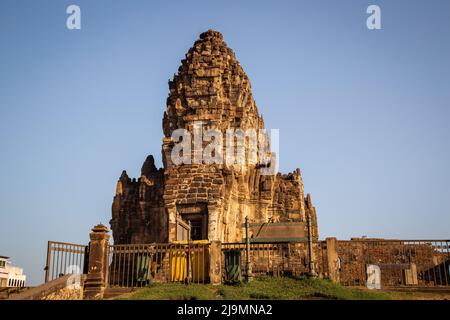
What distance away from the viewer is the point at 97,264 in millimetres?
15602

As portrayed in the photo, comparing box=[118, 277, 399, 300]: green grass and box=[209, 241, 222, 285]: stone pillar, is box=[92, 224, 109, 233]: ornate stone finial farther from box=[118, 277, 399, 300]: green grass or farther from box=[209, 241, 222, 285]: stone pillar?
box=[209, 241, 222, 285]: stone pillar

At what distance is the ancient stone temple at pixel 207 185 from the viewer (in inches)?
844

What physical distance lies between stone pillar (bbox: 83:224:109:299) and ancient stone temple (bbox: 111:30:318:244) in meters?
5.53

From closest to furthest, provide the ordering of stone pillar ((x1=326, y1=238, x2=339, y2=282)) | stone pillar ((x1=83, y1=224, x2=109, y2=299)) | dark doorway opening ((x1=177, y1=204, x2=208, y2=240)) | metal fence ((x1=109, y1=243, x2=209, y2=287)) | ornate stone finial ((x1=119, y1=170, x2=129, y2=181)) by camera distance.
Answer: stone pillar ((x1=83, y1=224, x2=109, y2=299)), stone pillar ((x1=326, y1=238, x2=339, y2=282)), metal fence ((x1=109, y1=243, x2=209, y2=287)), dark doorway opening ((x1=177, y1=204, x2=208, y2=240)), ornate stone finial ((x1=119, y1=170, x2=129, y2=181))

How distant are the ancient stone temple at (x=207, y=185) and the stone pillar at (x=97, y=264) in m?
5.53

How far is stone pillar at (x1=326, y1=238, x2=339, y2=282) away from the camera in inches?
616

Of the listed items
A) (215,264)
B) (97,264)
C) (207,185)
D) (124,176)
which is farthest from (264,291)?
(124,176)

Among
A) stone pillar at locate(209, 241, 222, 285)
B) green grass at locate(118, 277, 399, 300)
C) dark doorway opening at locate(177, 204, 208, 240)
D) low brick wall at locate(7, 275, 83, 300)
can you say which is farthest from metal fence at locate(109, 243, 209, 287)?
dark doorway opening at locate(177, 204, 208, 240)

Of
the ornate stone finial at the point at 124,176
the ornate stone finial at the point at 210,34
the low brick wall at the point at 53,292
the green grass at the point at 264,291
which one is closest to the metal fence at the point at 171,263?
the green grass at the point at 264,291

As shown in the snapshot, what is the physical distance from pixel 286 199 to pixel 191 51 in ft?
31.0

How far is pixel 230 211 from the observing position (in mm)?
23219

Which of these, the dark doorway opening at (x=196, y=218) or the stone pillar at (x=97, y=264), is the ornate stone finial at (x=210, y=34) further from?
the stone pillar at (x=97, y=264)
